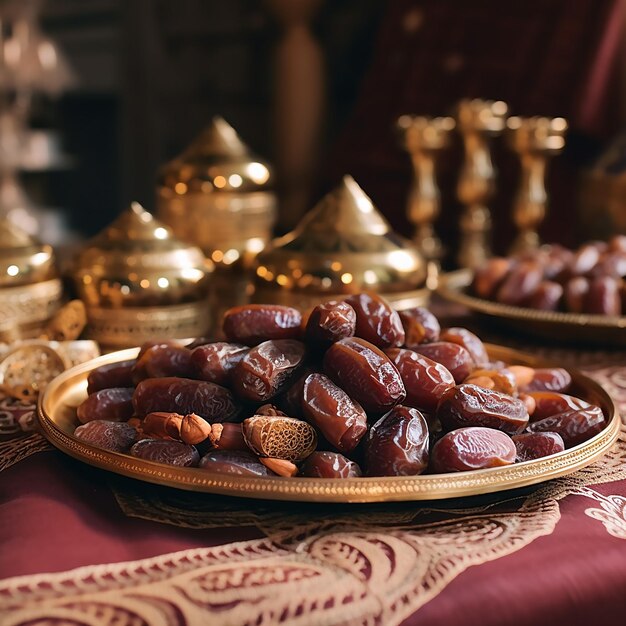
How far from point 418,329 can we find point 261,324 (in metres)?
0.12

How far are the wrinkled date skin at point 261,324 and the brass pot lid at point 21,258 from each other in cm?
38

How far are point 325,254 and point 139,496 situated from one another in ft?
1.52

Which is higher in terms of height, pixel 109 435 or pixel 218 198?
pixel 218 198

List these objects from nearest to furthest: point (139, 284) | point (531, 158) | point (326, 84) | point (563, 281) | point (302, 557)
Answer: point (302, 557), point (139, 284), point (563, 281), point (531, 158), point (326, 84)

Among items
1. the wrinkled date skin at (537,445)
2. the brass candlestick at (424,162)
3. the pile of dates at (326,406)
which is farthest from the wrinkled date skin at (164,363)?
the brass candlestick at (424,162)

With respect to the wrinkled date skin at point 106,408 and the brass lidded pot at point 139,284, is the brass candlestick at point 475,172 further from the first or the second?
the wrinkled date skin at point 106,408

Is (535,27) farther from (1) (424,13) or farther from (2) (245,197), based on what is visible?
(2) (245,197)

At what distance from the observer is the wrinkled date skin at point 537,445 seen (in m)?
0.56

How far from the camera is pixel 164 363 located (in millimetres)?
625

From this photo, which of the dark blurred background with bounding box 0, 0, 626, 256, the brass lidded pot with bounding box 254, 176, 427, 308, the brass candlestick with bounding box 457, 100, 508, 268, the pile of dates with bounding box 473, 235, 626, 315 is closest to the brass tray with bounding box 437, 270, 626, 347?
the pile of dates with bounding box 473, 235, 626, 315

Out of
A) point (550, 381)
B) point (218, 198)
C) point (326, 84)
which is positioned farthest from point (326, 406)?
point (326, 84)

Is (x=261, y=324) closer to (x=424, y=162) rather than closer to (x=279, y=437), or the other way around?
(x=279, y=437)

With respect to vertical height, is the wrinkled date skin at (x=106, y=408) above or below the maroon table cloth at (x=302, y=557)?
above

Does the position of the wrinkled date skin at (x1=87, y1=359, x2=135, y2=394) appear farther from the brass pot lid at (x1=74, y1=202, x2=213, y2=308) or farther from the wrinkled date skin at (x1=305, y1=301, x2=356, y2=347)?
the brass pot lid at (x1=74, y1=202, x2=213, y2=308)
